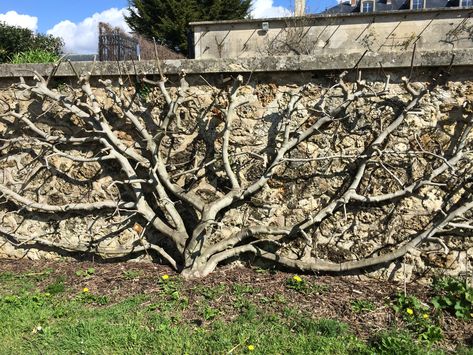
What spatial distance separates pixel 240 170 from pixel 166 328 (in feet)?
5.45

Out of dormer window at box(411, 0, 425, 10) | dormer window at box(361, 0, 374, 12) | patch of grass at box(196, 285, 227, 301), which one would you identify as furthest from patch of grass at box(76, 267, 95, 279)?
dormer window at box(361, 0, 374, 12)

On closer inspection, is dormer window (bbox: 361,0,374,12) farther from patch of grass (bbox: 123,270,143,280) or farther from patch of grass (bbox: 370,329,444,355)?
patch of grass (bbox: 370,329,444,355)

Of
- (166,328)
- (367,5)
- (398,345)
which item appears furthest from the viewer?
(367,5)

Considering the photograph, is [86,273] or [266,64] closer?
[266,64]

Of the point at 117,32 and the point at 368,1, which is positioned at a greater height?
the point at 368,1

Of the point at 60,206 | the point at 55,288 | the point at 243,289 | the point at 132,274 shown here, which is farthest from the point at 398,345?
the point at 60,206

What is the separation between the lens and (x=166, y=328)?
10.4ft

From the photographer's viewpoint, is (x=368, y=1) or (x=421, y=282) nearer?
(x=421, y=282)

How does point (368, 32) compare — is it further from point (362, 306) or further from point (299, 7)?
point (362, 306)

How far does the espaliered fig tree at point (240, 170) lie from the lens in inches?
151

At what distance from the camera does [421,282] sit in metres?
3.90

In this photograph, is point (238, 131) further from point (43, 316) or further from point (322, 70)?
point (43, 316)

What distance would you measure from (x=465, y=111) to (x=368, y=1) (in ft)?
79.5

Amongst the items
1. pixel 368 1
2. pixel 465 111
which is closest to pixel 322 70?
pixel 465 111
